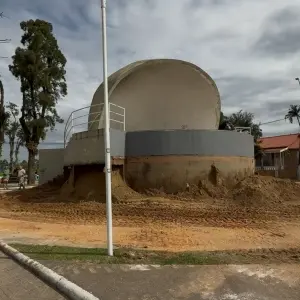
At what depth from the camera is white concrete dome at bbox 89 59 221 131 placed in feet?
77.4

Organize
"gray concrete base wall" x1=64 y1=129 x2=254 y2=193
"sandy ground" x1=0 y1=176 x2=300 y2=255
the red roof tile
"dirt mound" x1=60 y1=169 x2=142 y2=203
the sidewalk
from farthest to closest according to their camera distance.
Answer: the red roof tile
"gray concrete base wall" x1=64 y1=129 x2=254 y2=193
"dirt mound" x1=60 y1=169 x2=142 y2=203
"sandy ground" x1=0 y1=176 x2=300 y2=255
the sidewalk

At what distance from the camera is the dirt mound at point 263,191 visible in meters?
17.9

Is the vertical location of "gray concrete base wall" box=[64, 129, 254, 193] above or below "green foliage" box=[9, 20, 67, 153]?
below

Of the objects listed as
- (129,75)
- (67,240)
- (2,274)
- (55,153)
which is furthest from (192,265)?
(55,153)

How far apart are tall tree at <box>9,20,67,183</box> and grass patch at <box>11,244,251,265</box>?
108 ft

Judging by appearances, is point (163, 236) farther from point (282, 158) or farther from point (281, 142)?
point (281, 142)

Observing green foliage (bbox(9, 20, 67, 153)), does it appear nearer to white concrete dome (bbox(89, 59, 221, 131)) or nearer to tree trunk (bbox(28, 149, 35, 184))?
tree trunk (bbox(28, 149, 35, 184))

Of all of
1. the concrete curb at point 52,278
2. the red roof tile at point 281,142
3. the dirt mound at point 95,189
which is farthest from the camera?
the red roof tile at point 281,142

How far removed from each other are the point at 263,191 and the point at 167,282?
12.5 meters

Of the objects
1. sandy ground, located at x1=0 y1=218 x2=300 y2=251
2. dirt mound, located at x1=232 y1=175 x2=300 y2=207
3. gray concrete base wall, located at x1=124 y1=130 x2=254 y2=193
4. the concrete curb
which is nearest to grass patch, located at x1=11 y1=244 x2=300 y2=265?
the concrete curb

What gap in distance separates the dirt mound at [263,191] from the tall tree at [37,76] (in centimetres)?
2558

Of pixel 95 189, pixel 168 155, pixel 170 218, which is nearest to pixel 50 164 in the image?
pixel 95 189

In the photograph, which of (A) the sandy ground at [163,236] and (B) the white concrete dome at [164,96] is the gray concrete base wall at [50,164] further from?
(A) the sandy ground at [163,236]

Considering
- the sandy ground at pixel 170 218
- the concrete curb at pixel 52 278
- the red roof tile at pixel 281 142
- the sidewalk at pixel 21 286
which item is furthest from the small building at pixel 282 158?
the sidewalk at pixel 21 286
